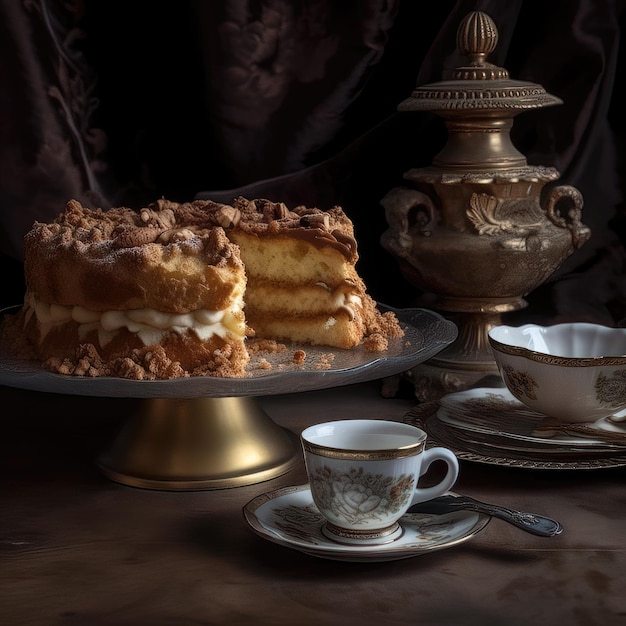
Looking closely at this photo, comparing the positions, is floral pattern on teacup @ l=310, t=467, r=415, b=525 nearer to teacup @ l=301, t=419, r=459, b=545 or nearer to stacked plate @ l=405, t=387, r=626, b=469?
teacup @ l=301, t=419, r=459, b=545

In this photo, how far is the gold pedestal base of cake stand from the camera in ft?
5.68

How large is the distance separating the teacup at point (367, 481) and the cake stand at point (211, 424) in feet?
0.82

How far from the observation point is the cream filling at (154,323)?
175cm

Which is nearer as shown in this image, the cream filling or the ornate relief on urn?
the cream filling

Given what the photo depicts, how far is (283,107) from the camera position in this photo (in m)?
2.45

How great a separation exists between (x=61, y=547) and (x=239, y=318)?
49 centimetres

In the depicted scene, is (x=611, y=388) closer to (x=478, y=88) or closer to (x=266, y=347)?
(x=266, y=347)

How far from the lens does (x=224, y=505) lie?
1654 millimetres

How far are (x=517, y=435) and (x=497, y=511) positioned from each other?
0.30 metres

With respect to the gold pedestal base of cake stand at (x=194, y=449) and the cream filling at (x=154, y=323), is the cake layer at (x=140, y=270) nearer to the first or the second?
the cream filling at (x=154, y=323)

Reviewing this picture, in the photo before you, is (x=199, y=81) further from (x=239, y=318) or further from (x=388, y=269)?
(x=239, y=318)

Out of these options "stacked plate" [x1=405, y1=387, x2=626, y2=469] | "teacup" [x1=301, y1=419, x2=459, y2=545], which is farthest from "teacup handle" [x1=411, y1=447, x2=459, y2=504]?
"stacked plate" [x1=405, y1=387, x2=626, y2=469]

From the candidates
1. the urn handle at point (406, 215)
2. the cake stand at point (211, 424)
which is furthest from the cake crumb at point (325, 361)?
the urn handle at point (406, 215)

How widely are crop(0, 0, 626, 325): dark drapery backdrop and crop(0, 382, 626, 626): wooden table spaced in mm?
790
